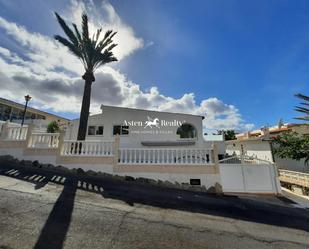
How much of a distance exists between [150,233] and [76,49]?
1253 cm

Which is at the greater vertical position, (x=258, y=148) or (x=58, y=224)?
(x=258, y=148)

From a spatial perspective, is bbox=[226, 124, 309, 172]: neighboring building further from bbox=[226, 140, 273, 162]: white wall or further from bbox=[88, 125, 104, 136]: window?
bbox=[88, 125, 104, 136]: window

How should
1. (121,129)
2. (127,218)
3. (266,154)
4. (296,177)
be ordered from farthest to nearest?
1. (266,154)
2. (121,129)
3. (296,177)
4. (127,218)

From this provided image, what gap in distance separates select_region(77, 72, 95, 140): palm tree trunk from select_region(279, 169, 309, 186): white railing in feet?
46.0

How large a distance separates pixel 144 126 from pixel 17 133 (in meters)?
9.44

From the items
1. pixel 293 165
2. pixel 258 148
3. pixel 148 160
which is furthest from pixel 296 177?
pixel 148 160

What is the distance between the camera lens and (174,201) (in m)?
6.07

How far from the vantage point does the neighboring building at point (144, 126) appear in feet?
51.3

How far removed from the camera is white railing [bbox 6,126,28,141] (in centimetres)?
872

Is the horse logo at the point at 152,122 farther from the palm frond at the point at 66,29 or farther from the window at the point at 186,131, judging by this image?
the palm frond at the point at 66,29

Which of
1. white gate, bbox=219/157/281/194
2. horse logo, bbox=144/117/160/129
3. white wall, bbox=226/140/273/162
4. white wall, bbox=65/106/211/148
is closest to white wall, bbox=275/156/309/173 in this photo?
white wall, bbox=226/140/273/162

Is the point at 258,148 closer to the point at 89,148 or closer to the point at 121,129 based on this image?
the point at 121,129

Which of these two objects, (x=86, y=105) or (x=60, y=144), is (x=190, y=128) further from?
(x=60, y=144)

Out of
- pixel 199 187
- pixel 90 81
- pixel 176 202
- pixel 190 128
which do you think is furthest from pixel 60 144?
pixel 190 128
